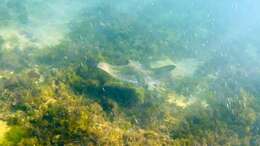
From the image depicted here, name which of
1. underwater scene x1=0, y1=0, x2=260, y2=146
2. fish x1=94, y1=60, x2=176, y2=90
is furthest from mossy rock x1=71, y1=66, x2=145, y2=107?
fish x1=94, y1=60, x2=176, y2=90

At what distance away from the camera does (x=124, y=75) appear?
17016 millimetres

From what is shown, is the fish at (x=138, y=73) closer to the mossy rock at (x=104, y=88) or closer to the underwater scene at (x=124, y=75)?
the underwater scene at (x=124, y=75)

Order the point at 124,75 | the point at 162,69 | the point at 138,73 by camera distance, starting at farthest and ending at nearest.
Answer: the point at 162,69 → the point at 138,73 → the point at 124,75

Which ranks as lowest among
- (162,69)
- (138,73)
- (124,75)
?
(124,75)

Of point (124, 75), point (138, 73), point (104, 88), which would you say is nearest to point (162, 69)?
point (138, 73)

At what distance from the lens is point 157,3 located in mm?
33500

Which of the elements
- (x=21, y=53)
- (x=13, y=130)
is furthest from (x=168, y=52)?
(x=13, y=130)

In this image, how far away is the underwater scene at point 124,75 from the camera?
9656 millimetres

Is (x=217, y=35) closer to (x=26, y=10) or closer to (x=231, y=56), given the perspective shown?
(x=231, y=56)

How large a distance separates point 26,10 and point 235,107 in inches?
626

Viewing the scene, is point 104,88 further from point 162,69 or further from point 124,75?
point 162,69

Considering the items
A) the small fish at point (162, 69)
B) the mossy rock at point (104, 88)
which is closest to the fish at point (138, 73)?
the small fish at point (162, 69)

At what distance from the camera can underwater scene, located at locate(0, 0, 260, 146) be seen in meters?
9.66

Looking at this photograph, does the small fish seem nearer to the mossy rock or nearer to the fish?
the fish
